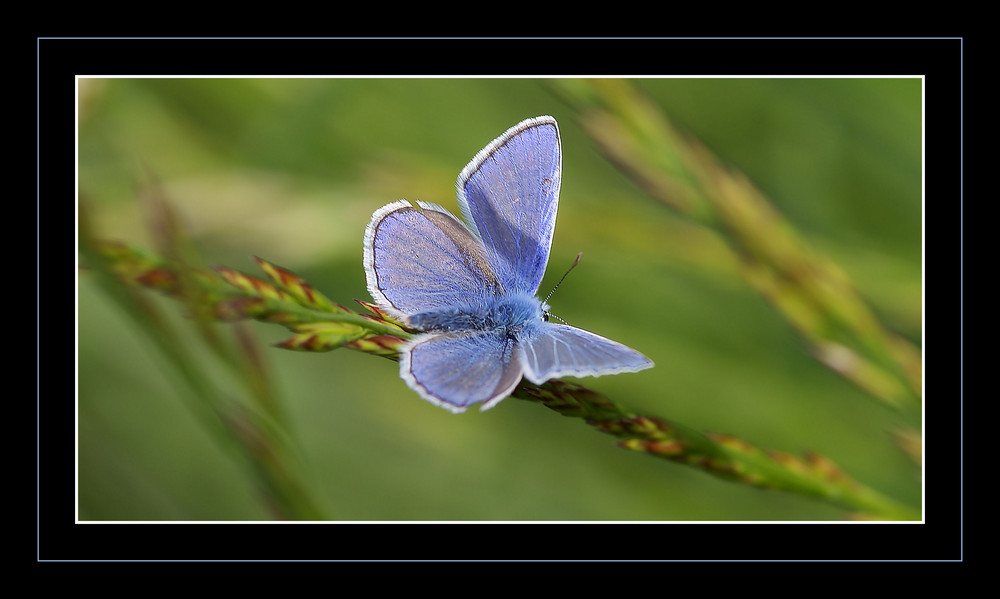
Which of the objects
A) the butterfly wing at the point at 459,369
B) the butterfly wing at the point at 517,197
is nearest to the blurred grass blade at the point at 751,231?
the butterfly wing at the point at 517,197

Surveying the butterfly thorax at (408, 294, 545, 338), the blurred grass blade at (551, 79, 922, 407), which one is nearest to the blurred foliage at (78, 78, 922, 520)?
the blurred grass blade at (551, 79, 922, 407)

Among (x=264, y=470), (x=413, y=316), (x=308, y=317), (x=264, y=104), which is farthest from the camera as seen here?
(x=264, y=104)

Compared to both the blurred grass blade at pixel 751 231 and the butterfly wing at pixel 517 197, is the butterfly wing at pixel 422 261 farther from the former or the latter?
the blurred grass blade at pixel 751 231

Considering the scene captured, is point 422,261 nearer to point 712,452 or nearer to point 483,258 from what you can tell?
point 483,258

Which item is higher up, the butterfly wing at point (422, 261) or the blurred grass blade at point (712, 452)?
the butterfly wing at point (422, 261)
